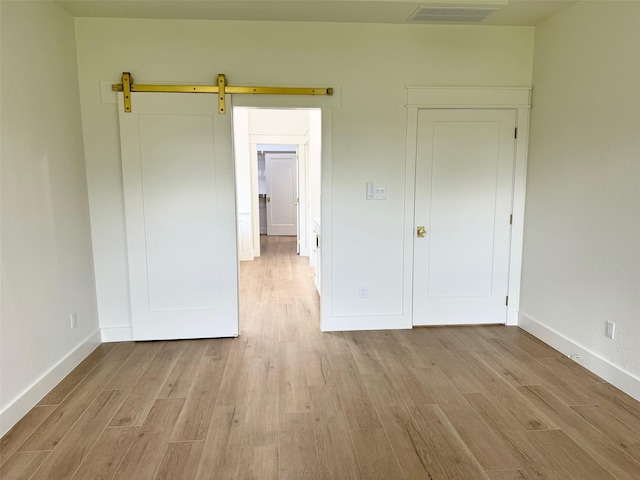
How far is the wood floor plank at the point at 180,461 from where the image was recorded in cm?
177

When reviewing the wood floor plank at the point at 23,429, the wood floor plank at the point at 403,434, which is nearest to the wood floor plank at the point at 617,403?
the wood floor plank at the point at 403,434

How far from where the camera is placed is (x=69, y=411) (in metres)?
2.28

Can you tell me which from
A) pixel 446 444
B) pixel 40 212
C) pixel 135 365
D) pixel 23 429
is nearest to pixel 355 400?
pixel 446 444

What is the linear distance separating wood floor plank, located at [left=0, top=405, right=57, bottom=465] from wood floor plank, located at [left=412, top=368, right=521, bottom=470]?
229cm

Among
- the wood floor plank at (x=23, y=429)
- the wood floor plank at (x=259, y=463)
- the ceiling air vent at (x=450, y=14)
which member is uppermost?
the ceiling air vent at (x=450, y=14)

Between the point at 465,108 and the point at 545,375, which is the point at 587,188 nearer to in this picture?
the point at 465,108

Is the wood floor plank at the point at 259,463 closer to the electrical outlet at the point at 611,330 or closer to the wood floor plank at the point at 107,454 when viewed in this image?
the wood floor plank at the point at 107,454

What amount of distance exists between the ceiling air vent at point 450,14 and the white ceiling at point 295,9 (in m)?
0.06

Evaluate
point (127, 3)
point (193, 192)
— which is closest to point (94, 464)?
point (193, 192)

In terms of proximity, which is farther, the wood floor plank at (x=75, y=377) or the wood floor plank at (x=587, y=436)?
the wood floor plank at (x=75, y=377)

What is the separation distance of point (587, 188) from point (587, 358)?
47.7 inches

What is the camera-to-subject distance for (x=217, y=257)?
130 inches

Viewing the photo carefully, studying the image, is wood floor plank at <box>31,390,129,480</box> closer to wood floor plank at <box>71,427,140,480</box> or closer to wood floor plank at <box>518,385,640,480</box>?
wood floor plank at <box>71,427,140,480</box>

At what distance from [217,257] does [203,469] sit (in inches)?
69.9
